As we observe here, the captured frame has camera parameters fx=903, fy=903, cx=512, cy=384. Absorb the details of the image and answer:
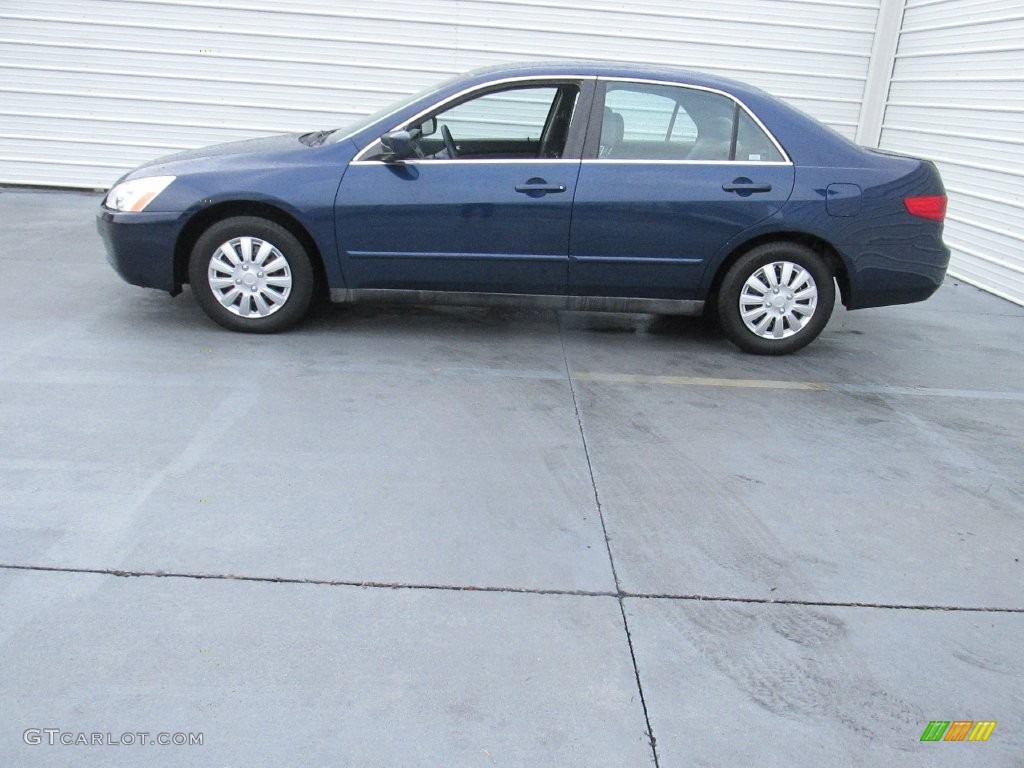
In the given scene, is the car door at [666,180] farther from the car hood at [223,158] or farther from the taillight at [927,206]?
the car hood at [223,158]

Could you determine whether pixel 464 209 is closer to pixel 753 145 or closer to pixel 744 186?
pixel 744 186

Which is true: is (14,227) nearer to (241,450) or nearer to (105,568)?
(241,450)

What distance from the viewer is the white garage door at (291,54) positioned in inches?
362

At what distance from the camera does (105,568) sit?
296cm

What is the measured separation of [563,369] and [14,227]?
5437 mm

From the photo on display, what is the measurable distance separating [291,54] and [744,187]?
5939 millimetres

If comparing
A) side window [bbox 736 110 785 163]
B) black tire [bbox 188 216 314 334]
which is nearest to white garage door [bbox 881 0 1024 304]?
side window [bbox 736 110 785 163]

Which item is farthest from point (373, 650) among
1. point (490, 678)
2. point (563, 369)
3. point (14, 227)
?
point (14, 227)

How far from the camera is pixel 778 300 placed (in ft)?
17.8

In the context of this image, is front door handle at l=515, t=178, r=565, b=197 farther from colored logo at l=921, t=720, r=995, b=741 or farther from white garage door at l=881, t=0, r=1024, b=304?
white garage door at l=881, t=0, r=1024, b=304

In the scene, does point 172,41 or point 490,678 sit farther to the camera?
point 172,41

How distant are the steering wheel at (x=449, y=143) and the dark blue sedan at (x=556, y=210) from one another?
0.08 ft

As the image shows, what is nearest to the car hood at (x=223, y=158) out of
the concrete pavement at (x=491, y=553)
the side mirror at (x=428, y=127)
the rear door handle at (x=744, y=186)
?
the side mirror at (x=428, y=127)

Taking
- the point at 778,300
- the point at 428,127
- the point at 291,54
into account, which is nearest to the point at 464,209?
the point at 428,127
